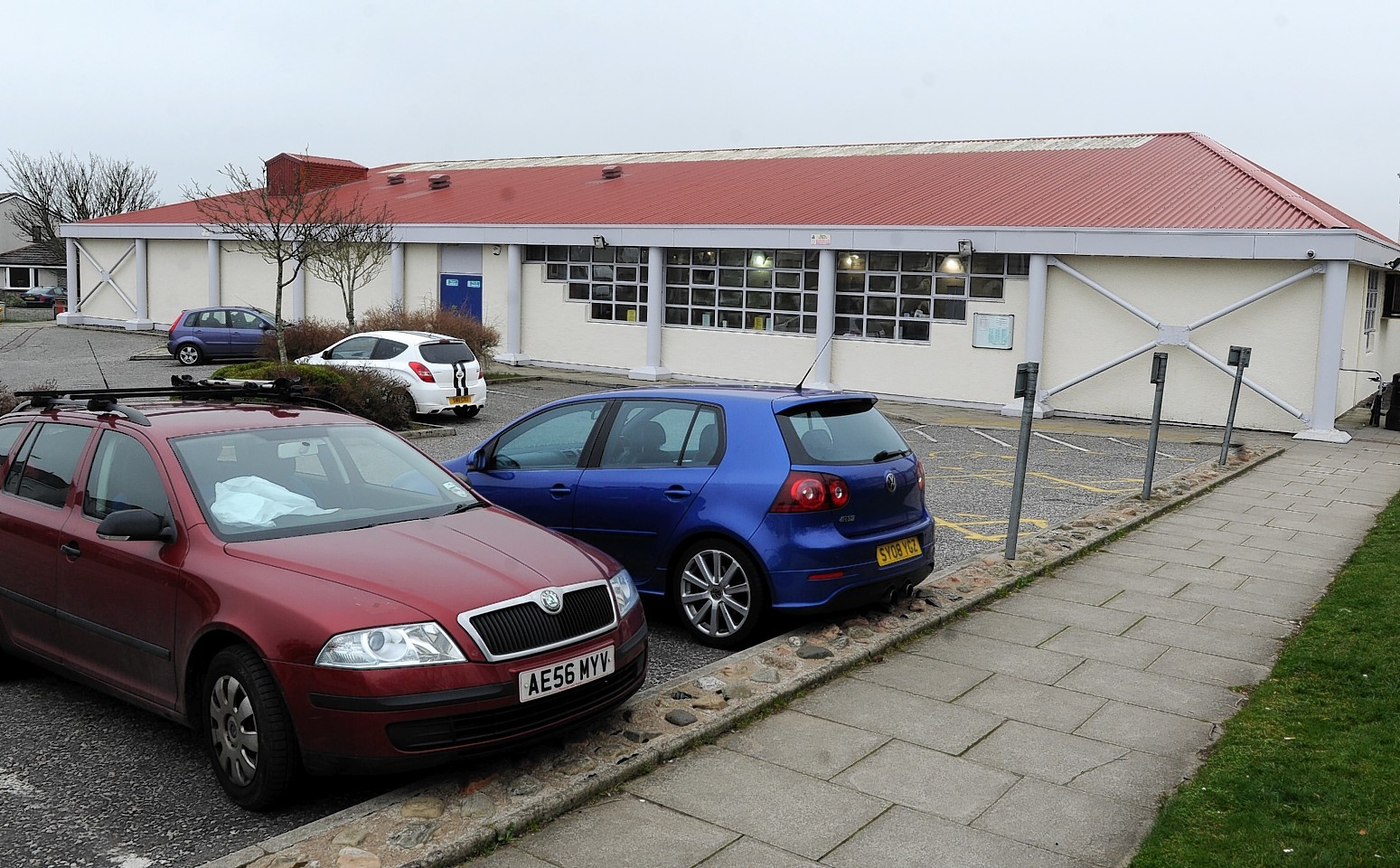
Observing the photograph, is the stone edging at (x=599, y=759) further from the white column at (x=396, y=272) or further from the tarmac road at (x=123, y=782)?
the white column at (x=396, y=272)

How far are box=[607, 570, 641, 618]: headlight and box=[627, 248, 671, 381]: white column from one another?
2235 centimetres

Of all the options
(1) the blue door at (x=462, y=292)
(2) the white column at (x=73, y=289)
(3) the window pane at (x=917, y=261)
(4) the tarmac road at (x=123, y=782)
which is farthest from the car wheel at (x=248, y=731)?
(2) the white column at (x=73, y=289)

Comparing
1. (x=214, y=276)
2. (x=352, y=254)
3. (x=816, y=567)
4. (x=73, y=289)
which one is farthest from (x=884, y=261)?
(x=73, y=289)

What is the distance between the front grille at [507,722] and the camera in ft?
14.4

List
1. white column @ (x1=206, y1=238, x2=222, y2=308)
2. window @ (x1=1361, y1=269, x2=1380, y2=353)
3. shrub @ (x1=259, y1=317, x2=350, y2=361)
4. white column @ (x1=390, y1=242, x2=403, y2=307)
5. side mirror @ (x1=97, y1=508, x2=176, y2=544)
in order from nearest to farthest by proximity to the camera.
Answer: side mirror @ (x1=97, y1=508, x2=176, y2=544) < window @ (x1=1361, y1=269, x2=1380, y2=353) < shrub @ (x1=259, y1=317, x2=350, y2=361) < white column @ (x1=390, y1=242, x2=403, y2=307) < white column @ (x1=206, y1=238, x2=222, y2=308)

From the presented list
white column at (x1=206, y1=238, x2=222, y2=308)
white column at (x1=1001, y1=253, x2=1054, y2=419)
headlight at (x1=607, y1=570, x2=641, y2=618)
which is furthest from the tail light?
white column at (x1=206, y1=238, x2=222, y2=308)

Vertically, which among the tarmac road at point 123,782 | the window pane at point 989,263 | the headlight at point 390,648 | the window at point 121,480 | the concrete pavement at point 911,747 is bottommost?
the tarmac road at point 123,782

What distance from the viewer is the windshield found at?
520cm

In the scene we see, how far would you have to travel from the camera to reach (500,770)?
480 cm

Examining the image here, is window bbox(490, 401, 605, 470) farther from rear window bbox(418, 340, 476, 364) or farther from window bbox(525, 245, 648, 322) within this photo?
window bbox(525, 245, 648, 322)

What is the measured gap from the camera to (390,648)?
4.42 metres

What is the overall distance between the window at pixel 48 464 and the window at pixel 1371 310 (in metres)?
23.9

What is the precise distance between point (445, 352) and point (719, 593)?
42.6ft

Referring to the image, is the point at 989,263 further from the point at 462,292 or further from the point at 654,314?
the point at 462,292
